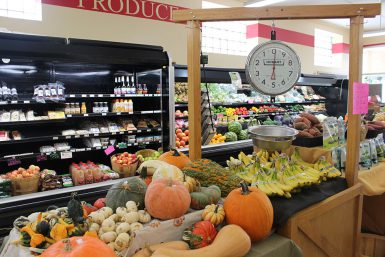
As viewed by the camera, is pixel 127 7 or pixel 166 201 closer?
pixel 166 201

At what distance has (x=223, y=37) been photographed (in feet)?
30.4

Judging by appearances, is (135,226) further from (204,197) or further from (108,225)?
(204,197)

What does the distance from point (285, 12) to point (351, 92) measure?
2.66 ft

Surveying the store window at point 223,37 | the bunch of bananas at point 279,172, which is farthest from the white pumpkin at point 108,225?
the store window at point 223,37

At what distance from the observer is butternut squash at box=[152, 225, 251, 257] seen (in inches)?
53.2

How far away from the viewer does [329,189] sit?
2.34 meters

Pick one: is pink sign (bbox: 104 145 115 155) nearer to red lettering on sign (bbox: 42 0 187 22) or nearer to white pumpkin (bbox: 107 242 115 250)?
red lettering on sign (bbox: 42 0 187 22)

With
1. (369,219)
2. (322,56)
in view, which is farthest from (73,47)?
(322,56)

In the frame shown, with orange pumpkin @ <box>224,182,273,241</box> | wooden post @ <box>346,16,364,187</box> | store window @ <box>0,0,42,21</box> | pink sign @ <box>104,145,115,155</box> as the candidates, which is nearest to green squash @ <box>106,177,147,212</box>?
orange pumpkin @ <box>224,182,273,241</box>

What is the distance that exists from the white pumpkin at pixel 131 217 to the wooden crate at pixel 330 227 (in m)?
0.93

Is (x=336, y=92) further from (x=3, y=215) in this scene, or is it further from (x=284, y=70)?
(x=3, y=215)

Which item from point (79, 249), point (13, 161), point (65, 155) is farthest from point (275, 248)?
point (13, 161)

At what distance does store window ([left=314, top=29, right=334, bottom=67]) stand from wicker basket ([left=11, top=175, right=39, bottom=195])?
11552 millimetres

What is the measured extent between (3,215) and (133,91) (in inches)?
101
